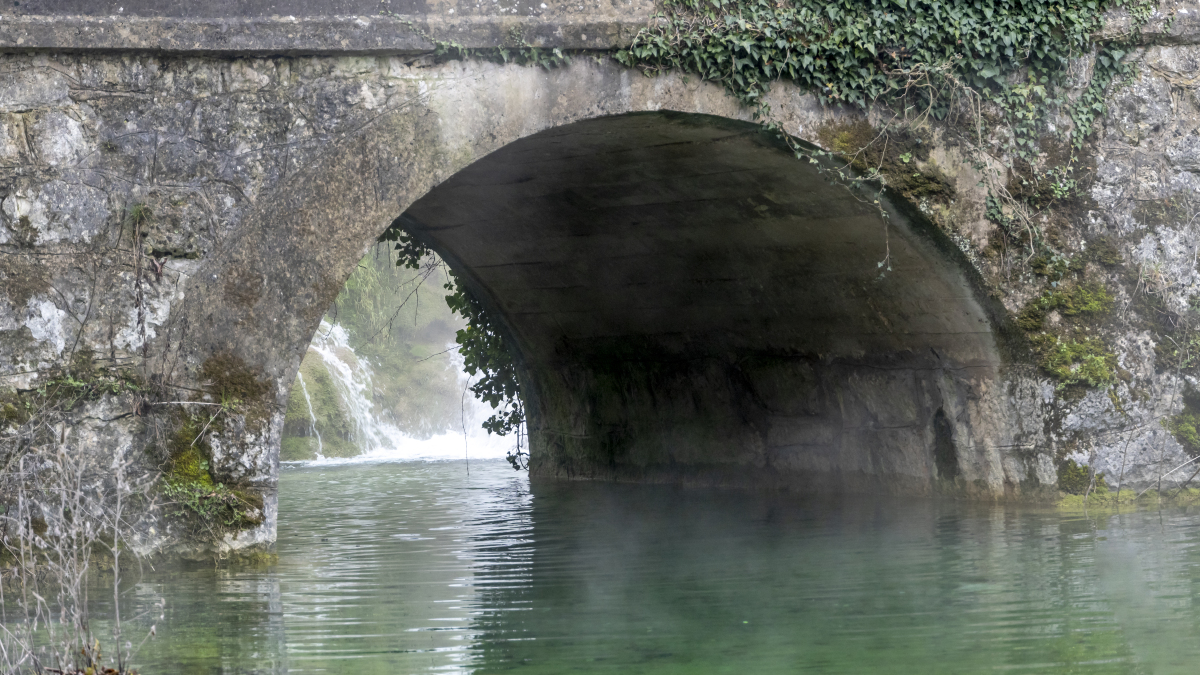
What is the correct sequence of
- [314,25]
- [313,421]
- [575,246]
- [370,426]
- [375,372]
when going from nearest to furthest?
[314,25] < [575,246] < [313,421] < [370,426] < [375,372]

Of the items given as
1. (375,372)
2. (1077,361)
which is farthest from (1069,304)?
(375,372)

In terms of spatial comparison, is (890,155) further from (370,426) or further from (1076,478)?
(370,426)

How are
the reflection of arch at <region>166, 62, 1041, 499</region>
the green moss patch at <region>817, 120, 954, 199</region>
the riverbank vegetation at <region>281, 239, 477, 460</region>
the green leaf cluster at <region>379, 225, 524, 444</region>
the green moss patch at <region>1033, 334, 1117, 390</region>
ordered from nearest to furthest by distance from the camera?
the reflection of arch at <region>166, 62, 1041, 499</region>, the green moss patch at <region>817, 120, 954, 199</region>, the green moss patch at <region>1033, 334, 1117, 390</region>, the green leaf cluster at <region>379, 225, 524, 444</region>, the riverbank vegetation at <region>281, 239, 477, 460</region>

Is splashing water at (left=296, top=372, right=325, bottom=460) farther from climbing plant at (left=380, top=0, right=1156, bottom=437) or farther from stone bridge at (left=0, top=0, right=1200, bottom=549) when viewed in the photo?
climbing plant at (left=380, top=0, right=1156, bottom=437)

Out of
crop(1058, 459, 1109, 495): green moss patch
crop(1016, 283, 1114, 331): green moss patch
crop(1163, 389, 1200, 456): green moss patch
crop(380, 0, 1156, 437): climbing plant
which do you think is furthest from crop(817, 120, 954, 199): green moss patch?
crop(1163, 389, 1200, 456): green moss patch

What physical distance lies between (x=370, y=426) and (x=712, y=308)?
43.1 feet

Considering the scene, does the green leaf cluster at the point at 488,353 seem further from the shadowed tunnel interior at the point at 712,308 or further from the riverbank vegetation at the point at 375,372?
the riverbank vegetation at the point at 375,372

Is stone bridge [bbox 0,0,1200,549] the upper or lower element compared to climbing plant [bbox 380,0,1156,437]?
lower

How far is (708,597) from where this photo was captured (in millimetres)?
5602

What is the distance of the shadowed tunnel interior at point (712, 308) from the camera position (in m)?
8.02

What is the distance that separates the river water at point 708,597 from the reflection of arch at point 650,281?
1142mm

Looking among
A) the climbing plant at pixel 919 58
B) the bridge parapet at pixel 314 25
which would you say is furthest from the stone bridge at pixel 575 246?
the climbing plant at pixel 919 58

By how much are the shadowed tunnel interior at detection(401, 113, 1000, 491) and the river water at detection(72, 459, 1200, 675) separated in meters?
1.14

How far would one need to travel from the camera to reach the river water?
169 inches
